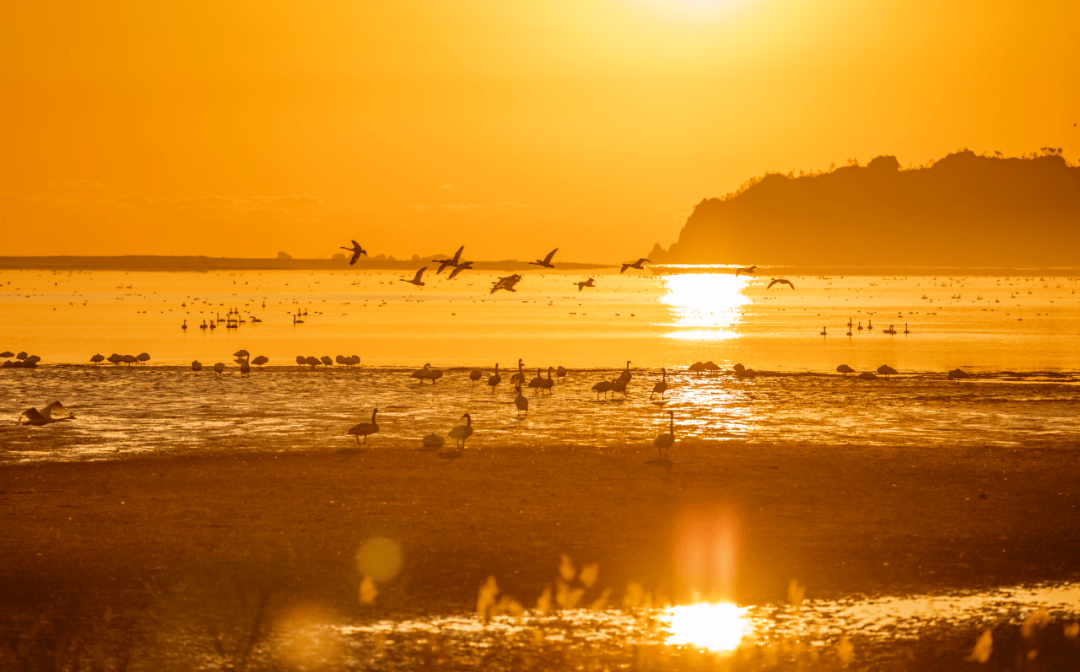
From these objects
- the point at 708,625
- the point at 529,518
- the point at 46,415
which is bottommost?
the point at 708,625

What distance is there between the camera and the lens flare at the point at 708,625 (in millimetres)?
11797

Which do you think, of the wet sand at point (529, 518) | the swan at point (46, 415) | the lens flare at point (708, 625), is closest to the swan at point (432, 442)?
the wet sand at point (529, 518)

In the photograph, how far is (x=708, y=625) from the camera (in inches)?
488

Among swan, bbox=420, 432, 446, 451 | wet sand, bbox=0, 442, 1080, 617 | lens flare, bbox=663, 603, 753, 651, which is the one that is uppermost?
swan, bbox=420, 432, 446, 451

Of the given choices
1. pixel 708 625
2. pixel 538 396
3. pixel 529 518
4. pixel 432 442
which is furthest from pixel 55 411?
pixel 708 625

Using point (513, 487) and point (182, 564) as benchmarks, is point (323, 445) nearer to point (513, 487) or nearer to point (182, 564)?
point (513, 487)

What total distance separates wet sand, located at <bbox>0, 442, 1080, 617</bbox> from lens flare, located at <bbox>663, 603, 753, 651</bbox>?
537mm

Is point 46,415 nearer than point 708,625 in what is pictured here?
No

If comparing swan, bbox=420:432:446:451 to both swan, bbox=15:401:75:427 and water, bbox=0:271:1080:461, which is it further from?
swan, bbox=15:401:75:427

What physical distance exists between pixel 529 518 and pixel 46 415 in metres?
17.1

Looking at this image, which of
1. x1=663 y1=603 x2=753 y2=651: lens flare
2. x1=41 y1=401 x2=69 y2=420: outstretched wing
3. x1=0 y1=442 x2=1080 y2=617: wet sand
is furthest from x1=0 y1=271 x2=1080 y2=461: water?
x1=663 y1=603 x2=753 y2=651: lens flare

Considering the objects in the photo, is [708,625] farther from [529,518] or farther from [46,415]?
[46,415]

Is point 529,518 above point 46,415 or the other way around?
the other way around

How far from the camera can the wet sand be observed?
553 inches
